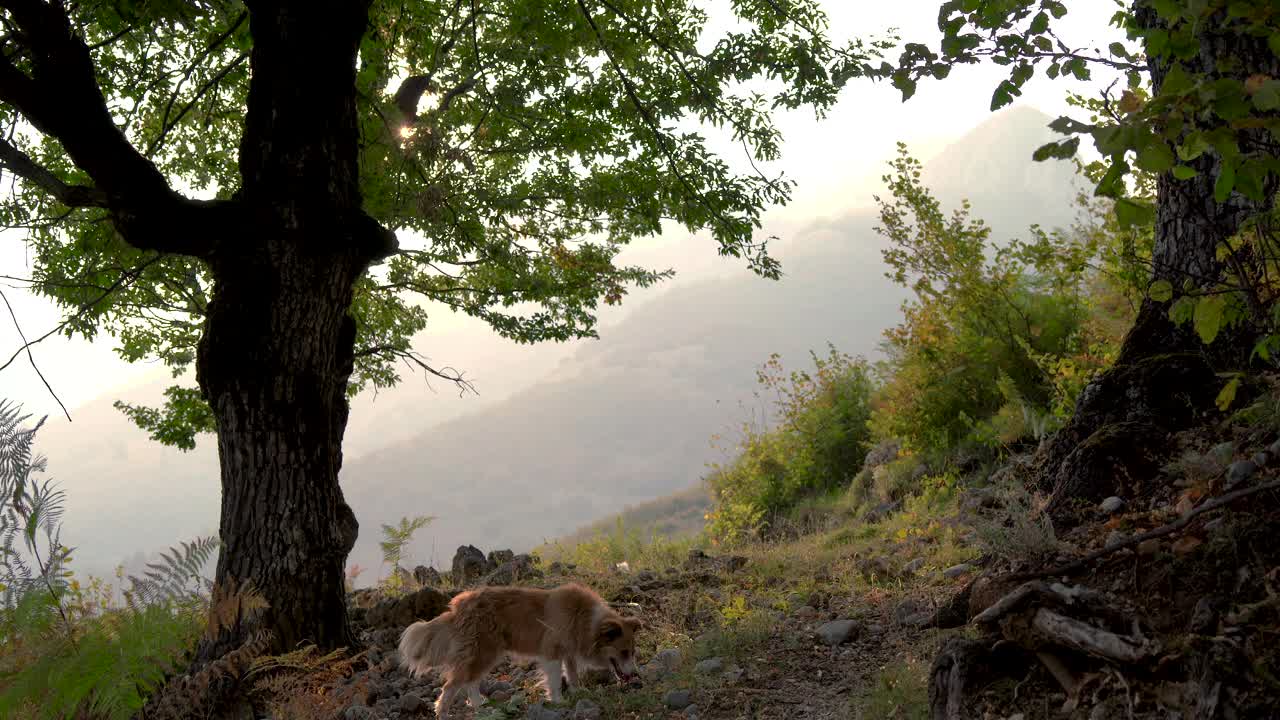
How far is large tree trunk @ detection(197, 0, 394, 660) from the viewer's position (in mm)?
5645

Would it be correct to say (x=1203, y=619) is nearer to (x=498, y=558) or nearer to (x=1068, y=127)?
(x=1068, y=127)

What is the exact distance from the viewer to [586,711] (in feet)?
15.3

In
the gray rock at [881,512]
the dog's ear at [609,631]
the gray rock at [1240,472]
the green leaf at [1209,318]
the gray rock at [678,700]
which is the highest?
the green leaf at [1209,318]

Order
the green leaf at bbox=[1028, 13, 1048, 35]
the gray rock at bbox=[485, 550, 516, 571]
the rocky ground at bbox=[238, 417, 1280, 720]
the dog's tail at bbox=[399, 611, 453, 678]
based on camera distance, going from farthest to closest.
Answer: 1. the gray rock at bbox=[485, 550, 516, 571]
2. the dog's tail at bbox=[399, 611, 453, 678]
3. the green leaf at bbox=[1028, 13, 1048, 35]
4. the rocky ground at bbox=[238, 417, 1280, 720]

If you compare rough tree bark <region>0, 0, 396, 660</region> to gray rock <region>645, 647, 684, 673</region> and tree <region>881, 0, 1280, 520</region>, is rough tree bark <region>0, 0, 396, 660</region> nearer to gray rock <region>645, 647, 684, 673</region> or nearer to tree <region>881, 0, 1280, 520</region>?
gray rock <region>645, 647, 684, 673</region>

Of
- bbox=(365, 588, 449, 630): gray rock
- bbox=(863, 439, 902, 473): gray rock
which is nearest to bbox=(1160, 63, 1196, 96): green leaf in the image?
bbox=(365, 588, 449, 630): gray rock

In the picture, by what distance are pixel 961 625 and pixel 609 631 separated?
203cm

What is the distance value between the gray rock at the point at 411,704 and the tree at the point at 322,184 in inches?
32.6

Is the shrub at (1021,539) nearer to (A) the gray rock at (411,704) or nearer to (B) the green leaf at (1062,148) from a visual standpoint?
(B) the green leaf at (1062,148)

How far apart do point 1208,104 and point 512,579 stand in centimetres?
687

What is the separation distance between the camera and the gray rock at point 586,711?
180 inches

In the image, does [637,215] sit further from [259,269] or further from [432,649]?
[432,649]

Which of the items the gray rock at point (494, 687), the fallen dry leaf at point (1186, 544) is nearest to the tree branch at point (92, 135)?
the gray rock at point (494, 687)

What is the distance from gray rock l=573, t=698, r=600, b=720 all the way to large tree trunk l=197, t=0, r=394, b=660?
1994 mm
